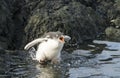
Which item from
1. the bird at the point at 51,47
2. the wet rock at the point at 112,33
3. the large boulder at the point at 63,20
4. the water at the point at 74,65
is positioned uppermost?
the large boulder at the point at 63,20

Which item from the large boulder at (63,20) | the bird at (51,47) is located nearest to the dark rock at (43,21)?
the large boulder at (63,20)

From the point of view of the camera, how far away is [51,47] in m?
9.95

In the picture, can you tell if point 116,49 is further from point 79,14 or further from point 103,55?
point 79,14

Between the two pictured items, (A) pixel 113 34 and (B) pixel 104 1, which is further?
(B) pixel 104 1

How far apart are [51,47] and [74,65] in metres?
0.79

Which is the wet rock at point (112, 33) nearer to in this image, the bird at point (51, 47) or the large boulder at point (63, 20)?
the large boulder at point (63, 20)

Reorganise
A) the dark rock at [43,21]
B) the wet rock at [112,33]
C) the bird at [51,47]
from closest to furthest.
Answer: the bird at [51,47] → the dark rock at [43,21] → the wet rock at [112,33]

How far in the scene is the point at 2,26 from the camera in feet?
39.1

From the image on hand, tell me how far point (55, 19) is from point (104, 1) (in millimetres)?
2900

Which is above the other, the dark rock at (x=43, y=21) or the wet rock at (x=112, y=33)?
the dark rock at (x=43, y=21)

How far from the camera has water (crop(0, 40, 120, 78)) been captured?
940cm

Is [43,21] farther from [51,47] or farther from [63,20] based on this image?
[51,47]

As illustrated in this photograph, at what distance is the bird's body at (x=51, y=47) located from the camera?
986 cm

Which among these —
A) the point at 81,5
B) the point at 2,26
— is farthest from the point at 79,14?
the point at 2,26
